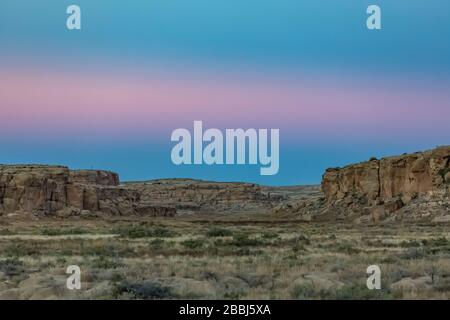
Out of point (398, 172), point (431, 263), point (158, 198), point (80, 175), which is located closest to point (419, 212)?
point (398, 172)

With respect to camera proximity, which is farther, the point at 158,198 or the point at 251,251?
the point at 158,198

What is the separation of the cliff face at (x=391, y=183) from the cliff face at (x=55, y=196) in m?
30.5

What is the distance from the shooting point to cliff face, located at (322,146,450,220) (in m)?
68.6

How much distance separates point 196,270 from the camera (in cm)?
1681

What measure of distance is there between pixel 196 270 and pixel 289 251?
7844mm

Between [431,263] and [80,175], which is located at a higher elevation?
[80,175]

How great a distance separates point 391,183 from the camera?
257 ft

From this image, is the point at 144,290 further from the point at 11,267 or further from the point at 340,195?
the point at 340,195

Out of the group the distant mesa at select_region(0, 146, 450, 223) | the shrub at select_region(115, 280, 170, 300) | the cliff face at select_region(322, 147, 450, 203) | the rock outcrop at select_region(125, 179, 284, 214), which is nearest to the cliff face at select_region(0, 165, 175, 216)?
the distant mesa at select_region(0, 146, 450, 223)

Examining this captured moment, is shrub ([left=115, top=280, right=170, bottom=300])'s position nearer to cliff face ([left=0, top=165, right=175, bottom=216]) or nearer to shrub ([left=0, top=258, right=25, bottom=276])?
shrub ([left=0, top=258, right=25, bottom=276])

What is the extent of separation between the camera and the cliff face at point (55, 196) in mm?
82812
